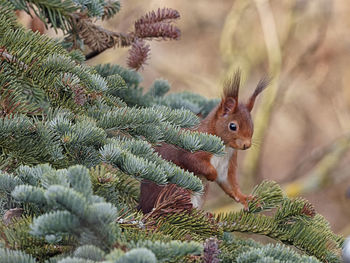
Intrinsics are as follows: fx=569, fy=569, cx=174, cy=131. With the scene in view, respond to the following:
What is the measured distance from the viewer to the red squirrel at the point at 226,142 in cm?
181

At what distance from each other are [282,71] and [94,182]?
12.8 feet

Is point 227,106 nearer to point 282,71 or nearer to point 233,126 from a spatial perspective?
point 233,126

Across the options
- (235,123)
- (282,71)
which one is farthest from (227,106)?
(282,71)

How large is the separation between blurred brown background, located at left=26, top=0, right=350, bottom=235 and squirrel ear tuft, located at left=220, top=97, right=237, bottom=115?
2119 mm

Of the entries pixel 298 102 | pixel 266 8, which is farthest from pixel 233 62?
pixel 298 102

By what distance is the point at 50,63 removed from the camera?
1166 mm

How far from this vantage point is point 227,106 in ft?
6.29

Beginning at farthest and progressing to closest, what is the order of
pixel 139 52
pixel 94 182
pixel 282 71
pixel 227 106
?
pixel 282 71 < pixel 227 106 < pixel 139 52 < pixel 94 182

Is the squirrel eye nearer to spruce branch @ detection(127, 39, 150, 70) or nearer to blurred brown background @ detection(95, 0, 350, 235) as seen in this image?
spruce branch @ detection(127, 39, 150, 70)

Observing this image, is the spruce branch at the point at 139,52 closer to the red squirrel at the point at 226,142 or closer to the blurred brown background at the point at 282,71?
the red squirrel at the point at 226,142

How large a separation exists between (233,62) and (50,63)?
3.47 meters

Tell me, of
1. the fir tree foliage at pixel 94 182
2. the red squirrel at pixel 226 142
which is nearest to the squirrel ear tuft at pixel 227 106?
the red squirrel at pixel 226 142

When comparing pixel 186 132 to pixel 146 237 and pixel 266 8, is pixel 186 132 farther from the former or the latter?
pixel 266 8

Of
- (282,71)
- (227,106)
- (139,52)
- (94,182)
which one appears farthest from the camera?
(282,71)
